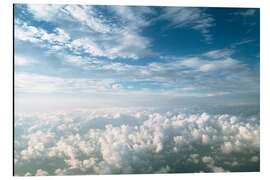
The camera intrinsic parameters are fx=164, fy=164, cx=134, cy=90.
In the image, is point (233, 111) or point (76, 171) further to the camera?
point (233, 111)

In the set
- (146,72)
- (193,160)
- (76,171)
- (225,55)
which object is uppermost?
(225,55)

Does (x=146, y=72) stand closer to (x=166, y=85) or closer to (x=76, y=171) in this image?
(x=166, y=85)

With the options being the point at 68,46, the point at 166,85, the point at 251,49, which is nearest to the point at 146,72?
the point at 166,85

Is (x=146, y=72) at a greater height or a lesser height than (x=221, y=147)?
greater

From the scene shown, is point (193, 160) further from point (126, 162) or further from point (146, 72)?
point (146, 72)
